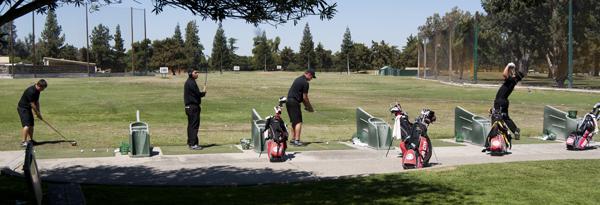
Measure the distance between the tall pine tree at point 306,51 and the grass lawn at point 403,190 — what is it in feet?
403

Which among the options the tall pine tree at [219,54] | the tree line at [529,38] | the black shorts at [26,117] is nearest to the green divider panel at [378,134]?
the black shorts at [26,117]

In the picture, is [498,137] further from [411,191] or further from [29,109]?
[29,109]

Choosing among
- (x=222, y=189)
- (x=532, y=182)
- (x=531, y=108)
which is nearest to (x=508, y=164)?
(x=532, y=182)

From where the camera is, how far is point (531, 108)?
27016mm

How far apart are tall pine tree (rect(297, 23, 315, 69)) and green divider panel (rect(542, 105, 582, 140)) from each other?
116837 mm

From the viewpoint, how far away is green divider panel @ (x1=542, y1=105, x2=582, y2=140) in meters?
14.0

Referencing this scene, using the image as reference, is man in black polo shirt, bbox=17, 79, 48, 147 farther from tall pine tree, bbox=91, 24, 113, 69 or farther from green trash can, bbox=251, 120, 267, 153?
tall pine tree, bbox=91, 24, 113, 69

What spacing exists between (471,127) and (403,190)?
20.1 feet

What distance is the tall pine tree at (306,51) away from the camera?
132375 millimetres

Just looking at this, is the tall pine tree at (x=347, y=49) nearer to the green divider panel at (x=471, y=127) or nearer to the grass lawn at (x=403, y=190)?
the green divider panel at (x=471, y=127)

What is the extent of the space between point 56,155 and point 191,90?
264 centimetres

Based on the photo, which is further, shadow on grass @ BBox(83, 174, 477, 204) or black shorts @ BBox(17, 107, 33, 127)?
black shorts @ BBox(17, 107, 33, 127)

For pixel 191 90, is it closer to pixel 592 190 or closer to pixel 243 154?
pixel 243 154

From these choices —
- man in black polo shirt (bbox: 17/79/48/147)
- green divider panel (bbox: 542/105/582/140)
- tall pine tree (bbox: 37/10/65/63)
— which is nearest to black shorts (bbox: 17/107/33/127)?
man in black polo shirt (bbox: 17/79/48/147)
